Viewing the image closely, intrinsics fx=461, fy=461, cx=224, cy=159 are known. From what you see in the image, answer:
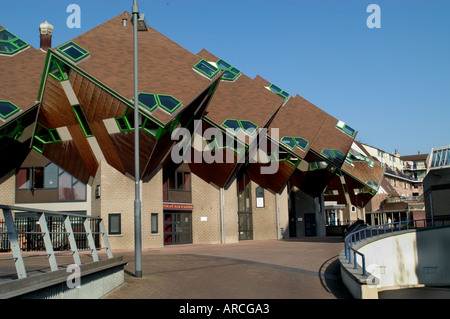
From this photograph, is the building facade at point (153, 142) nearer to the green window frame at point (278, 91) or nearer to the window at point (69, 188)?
the window at point (69, 188)

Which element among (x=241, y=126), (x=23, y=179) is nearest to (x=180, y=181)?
(x=241, y=126)

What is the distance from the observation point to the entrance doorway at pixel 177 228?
3409 centimetres

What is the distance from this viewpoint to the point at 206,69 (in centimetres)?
3055

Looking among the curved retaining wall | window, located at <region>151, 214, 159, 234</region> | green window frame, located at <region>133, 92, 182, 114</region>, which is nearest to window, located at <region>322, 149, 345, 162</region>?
the curved retaining wall

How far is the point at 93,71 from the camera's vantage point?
86.4 ft

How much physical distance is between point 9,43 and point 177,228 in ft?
57.6

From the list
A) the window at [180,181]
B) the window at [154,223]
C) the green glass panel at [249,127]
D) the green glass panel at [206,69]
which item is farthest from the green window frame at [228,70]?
the window at [154,223]

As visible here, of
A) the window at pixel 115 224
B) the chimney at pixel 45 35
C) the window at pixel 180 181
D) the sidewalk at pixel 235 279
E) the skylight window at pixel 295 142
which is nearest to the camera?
the sidewalk at pixel 235 279

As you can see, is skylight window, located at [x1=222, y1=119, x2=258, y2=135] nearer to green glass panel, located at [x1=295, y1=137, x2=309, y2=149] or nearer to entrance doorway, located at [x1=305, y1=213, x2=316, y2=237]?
green glass panel, located at [x1=295, y1=137, x2=309, y2=149]

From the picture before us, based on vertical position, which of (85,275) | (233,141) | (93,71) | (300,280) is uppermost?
(93,71)

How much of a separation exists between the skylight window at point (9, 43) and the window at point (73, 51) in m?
6.72
